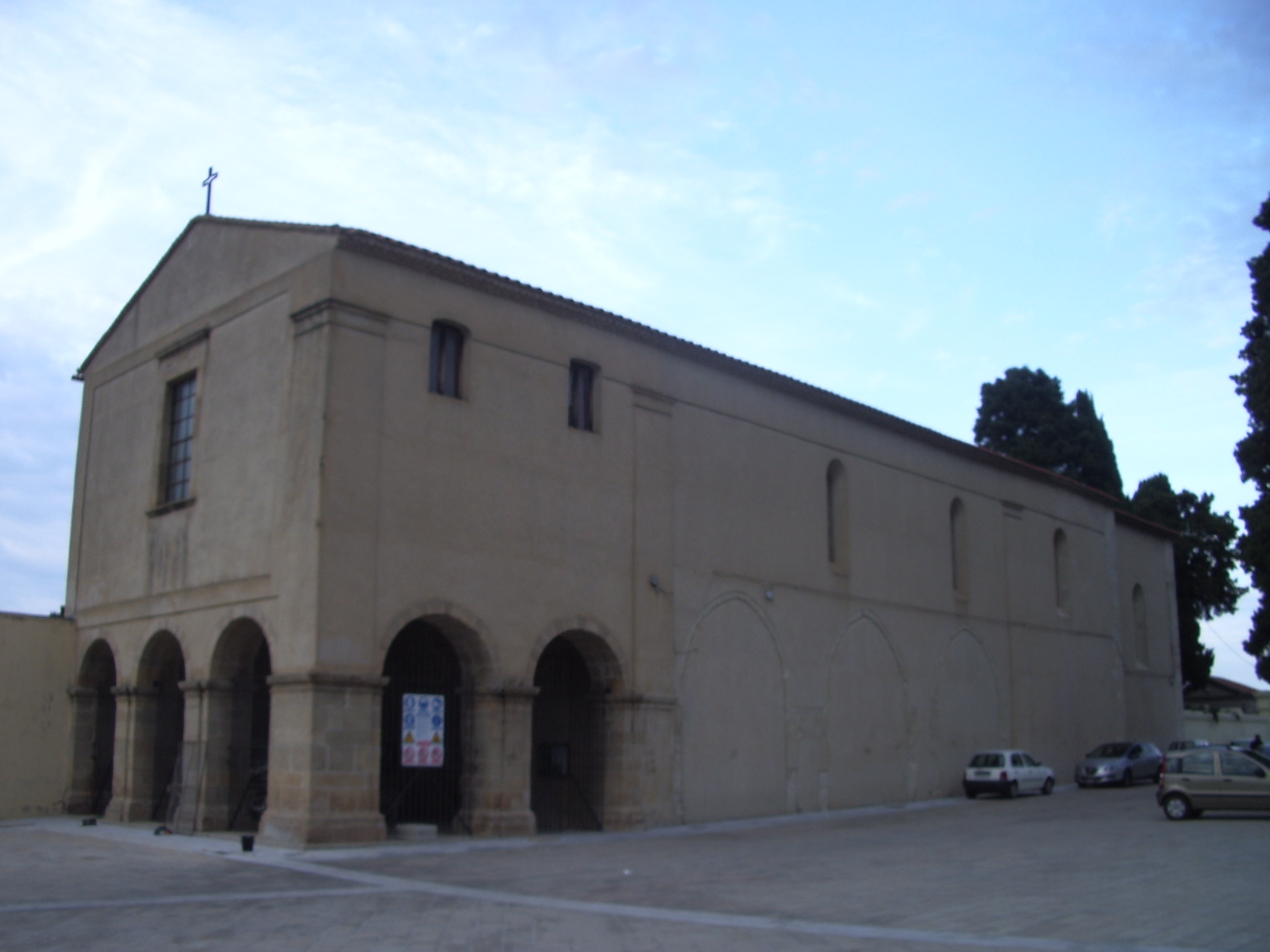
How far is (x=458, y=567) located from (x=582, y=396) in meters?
4.77

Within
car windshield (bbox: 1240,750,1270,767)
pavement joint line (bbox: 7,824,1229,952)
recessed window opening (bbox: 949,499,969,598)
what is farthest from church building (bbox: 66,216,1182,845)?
car windshield (bbox: 1240,750,1270,767)

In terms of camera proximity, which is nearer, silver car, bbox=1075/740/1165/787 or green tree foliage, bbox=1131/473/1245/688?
silver car, bbox=1075/740/1165/787

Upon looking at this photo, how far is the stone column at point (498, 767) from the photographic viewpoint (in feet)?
65.4

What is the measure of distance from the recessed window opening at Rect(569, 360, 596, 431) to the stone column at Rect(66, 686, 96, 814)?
11476 millimetres

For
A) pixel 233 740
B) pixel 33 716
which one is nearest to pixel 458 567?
pixel 233 740

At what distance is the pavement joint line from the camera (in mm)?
10688

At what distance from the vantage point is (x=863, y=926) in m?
11.7

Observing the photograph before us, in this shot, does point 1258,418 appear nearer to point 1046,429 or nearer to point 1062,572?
point 1062,572

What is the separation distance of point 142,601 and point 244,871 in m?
9.13

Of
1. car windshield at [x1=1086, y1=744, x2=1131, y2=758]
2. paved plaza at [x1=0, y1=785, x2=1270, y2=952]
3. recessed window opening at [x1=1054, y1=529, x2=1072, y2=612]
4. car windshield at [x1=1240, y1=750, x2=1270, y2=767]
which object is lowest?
paved plaza at [x1=0, y1=785, x2=1270, y2=952]

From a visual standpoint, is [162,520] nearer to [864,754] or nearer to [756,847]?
[756,847]

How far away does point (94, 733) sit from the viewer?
24.6 m

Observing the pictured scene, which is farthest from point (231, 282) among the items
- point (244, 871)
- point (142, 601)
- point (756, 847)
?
point (756, 847)

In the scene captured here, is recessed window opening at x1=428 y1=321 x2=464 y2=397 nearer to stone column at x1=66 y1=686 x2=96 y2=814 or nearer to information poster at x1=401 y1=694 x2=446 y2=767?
information poster at x1=401 y1=694 x2=446 y2=767
